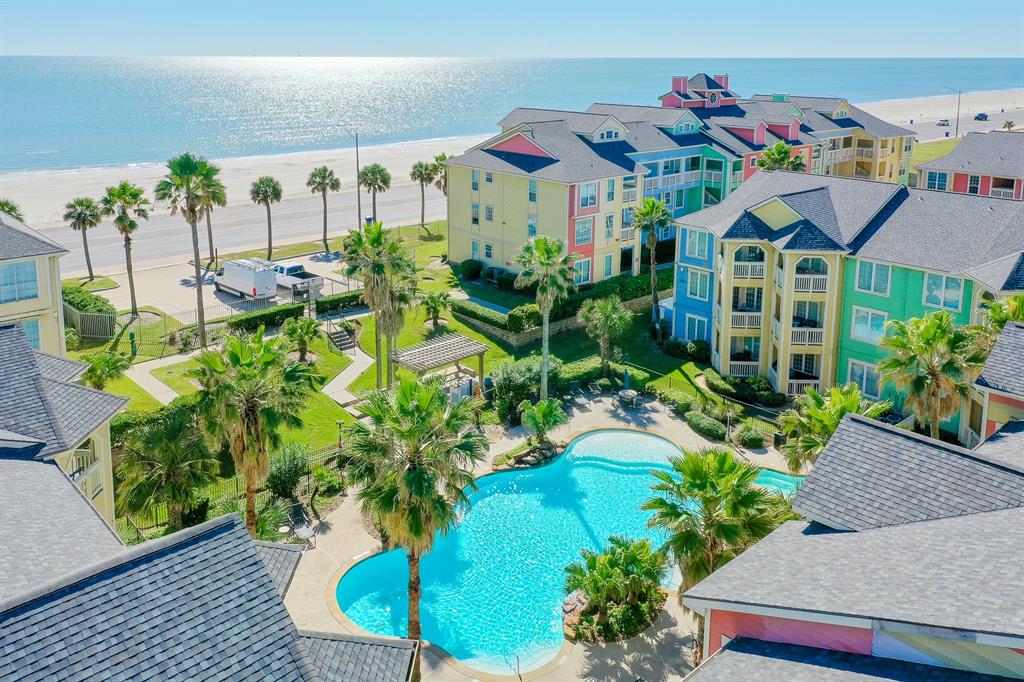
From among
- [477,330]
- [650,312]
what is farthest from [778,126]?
[477,330]

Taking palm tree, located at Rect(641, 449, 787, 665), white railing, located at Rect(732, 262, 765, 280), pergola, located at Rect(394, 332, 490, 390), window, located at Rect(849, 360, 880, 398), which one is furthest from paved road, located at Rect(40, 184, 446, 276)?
palm tree, located at Rect(641, 449, 787, 665)

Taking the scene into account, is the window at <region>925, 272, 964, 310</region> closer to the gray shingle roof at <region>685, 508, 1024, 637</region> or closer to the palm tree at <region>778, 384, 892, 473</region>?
the palm tree at <region>778, 384, 892, 473</region>

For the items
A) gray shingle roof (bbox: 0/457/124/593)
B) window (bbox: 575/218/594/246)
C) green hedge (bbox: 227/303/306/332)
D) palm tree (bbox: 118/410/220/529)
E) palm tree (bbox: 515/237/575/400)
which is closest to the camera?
gray shingle roof (bbox: 0/457/124/593)

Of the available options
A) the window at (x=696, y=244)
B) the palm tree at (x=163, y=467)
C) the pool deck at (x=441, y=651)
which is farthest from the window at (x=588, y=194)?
the palm tree at (x=163, y=467)

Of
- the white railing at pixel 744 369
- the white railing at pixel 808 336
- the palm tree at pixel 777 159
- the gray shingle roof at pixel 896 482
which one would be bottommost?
the white railing at pixel 744 369

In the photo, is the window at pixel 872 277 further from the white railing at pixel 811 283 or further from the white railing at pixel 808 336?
the white railing at pixel 808 336

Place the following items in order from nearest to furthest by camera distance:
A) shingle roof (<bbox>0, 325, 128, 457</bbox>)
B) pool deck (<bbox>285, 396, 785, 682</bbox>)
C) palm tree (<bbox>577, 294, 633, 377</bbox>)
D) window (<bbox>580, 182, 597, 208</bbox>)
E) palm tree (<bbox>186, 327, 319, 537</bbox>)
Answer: shingle roof (<bbox>0, 325, 128, 457</bbox>) → pool deck (<bbox>285, 396, 785, 682</bbox>) → palm tree (<bbox>186, 327, 319, 537</bbox>) → palm tree (<bbox>577, 294, 633, 377</bbox>) → window (<bbox>580, 182, 597, 208</bbox>)
